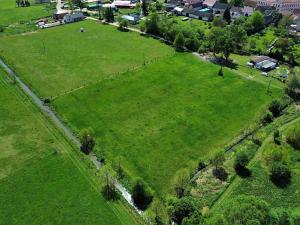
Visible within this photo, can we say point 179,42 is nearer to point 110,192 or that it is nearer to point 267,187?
point 267,187

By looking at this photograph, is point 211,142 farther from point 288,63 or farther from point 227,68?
point 288,63

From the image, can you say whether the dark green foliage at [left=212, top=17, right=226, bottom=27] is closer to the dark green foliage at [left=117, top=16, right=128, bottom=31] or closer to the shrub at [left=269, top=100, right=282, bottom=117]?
the dark green foliage at [left=117, top=16, right=128, bottom=31]

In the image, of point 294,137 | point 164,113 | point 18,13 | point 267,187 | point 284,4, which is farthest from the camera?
point 18,13

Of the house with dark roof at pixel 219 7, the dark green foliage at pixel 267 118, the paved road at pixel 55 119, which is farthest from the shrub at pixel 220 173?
the house with dark roof at pixel 219 7

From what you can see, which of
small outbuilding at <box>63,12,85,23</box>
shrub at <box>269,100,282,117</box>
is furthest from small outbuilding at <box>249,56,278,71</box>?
small outbuilding at <box>63,12,85,23</box>

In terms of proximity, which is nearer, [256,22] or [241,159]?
[241,159]

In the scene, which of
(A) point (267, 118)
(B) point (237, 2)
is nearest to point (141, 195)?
(A) point (267, 118)

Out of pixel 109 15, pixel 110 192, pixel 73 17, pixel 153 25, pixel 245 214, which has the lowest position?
pixel 110 192
